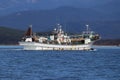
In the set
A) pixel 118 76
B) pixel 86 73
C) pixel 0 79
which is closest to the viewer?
pixel 0 79

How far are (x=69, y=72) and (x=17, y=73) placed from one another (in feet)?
29.4

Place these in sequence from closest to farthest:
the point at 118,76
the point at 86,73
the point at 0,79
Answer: the point at 0,79, the point at 118,76, the point at 86,73

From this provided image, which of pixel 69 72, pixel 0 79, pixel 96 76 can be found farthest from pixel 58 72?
pixel 0 79

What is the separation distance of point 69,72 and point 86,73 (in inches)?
115

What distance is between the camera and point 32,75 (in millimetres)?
90375

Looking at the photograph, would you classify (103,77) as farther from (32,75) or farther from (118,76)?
(32,75)

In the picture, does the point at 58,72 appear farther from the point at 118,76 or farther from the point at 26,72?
the point at 118,76

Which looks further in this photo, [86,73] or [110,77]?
[86,73]

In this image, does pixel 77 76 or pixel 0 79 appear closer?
pixel 0 79

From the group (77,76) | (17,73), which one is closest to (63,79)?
(77,76)

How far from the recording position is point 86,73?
95750 mm

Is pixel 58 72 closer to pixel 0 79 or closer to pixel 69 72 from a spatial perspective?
pixel 69 72

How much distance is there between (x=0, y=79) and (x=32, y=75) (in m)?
7.94

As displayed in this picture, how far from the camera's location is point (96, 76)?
3541 inches
